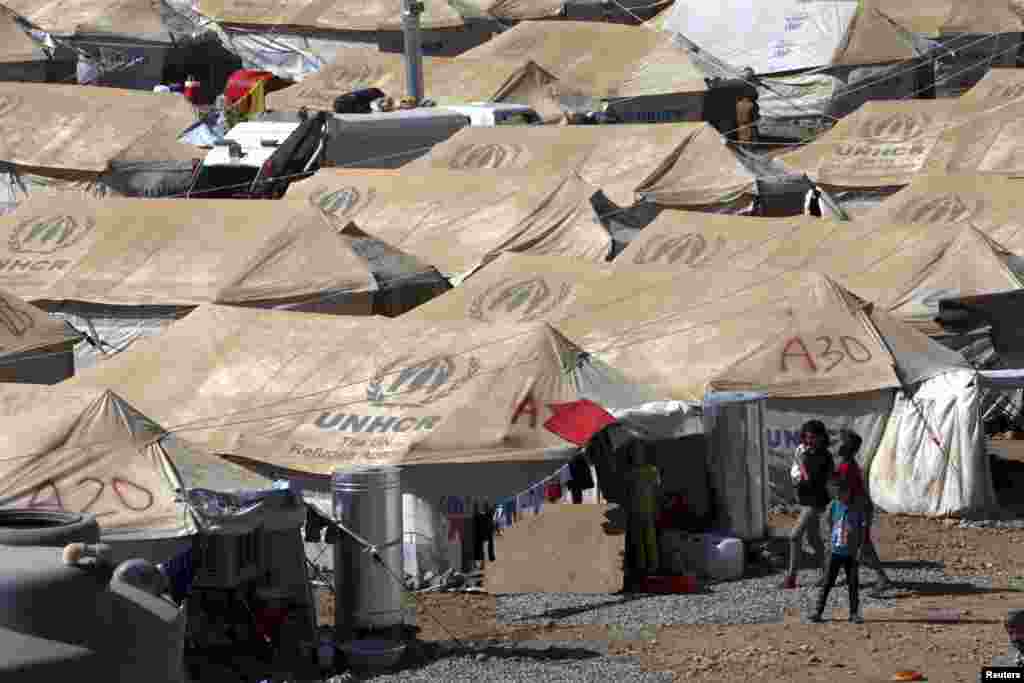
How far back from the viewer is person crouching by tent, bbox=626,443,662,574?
2138 cm

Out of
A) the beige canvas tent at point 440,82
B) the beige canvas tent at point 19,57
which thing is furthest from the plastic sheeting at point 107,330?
the beige canvas tent at point 19,57

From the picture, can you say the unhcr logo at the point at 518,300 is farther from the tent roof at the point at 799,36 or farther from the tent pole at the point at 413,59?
the tent roof at the point at 799,36

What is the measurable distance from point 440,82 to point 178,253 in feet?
57.9

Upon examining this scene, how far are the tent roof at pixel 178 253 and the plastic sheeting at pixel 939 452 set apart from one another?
787cm

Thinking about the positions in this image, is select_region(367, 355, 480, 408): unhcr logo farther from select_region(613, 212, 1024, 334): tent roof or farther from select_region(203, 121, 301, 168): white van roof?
select_region(203, 121, 301, 168): white van roof

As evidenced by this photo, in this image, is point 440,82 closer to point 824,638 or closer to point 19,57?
point 19,57

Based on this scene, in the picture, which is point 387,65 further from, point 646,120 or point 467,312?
point 467,312

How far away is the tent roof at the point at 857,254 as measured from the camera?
28125mm

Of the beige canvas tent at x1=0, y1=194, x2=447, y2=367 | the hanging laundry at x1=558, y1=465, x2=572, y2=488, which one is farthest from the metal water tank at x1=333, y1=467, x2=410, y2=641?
the beige canvas tent at x1=0, y1=194, x2=447, y2=367

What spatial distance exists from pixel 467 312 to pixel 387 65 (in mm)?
23392

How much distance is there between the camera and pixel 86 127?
43.2 m

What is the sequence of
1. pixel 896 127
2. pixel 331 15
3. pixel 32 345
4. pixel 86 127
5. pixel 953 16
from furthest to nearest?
pixel 331 15 < pixel 953 16 < pixel 86 127 < pixel 896 127 < pixel 32 345

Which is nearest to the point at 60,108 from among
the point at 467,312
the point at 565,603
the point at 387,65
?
the point at 387,65

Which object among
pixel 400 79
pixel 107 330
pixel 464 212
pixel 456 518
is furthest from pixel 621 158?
pixel 456 518
